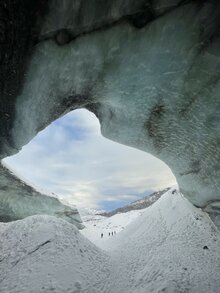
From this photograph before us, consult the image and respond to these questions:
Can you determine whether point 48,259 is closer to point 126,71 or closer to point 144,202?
point 126,71

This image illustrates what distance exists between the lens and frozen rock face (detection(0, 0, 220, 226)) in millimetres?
2133

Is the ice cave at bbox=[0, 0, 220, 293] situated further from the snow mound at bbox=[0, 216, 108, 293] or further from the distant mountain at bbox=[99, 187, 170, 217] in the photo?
the distant mountain at bbox=[99, 187, 170, 217]

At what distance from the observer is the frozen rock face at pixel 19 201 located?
5.63 metres

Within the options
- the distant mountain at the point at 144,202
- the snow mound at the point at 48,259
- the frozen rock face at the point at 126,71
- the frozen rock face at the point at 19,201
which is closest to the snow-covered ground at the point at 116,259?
the snow mound at the point at 48,259

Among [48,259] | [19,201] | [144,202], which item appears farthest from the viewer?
[144,202]

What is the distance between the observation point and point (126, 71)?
2551 mm

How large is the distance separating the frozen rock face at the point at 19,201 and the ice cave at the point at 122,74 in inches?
92.3

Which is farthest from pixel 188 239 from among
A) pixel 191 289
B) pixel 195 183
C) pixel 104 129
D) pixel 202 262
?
pixel 104 129

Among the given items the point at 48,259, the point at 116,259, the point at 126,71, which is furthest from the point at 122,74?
the point at 116,259

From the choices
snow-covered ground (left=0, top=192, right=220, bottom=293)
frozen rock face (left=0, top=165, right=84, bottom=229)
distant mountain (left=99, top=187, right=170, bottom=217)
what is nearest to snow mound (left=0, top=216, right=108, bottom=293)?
snow-covered ground (left=0, top=192, right=220, bottom=293)

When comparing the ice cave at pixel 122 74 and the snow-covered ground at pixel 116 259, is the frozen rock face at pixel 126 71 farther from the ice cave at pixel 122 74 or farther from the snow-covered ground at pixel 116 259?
the snow-covered ground at pixel 116 259

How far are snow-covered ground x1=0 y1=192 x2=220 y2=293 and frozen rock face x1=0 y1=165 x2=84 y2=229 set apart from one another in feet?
4.95

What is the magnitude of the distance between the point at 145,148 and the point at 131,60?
1416 mm

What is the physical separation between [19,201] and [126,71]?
447cm
